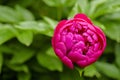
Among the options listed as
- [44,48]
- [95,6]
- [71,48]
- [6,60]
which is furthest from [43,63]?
[71,48]

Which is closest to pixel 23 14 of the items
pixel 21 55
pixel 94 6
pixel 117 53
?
pixel 21 55

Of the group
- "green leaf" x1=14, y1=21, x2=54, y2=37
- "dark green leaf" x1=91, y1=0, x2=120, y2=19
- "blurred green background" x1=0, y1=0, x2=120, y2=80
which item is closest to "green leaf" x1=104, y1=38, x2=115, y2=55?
"blurred green background" x1=0, y1=0, x2=120, y2=80

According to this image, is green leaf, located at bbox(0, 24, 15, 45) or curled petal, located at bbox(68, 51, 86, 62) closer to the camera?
curled petal, located at bbox(68, 51, 86, 62)

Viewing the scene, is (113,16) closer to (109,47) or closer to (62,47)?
(109,47)

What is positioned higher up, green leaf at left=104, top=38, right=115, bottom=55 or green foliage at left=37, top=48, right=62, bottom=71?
green leaf at left=104, top=38, right=115, bottom=55

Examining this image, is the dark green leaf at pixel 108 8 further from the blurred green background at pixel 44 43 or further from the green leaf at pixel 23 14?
the green leaf at pixel 23 14

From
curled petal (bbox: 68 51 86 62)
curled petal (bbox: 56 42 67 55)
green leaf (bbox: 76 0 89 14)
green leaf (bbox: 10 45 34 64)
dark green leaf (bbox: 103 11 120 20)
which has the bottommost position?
green leaf (bbox: 10 45 34 64)

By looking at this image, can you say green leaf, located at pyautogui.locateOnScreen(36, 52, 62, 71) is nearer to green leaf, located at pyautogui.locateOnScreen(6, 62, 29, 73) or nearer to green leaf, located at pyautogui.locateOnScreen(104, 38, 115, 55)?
green leaf, located at pyautogui.locateOnScreen(6, 62, 29, 73)
